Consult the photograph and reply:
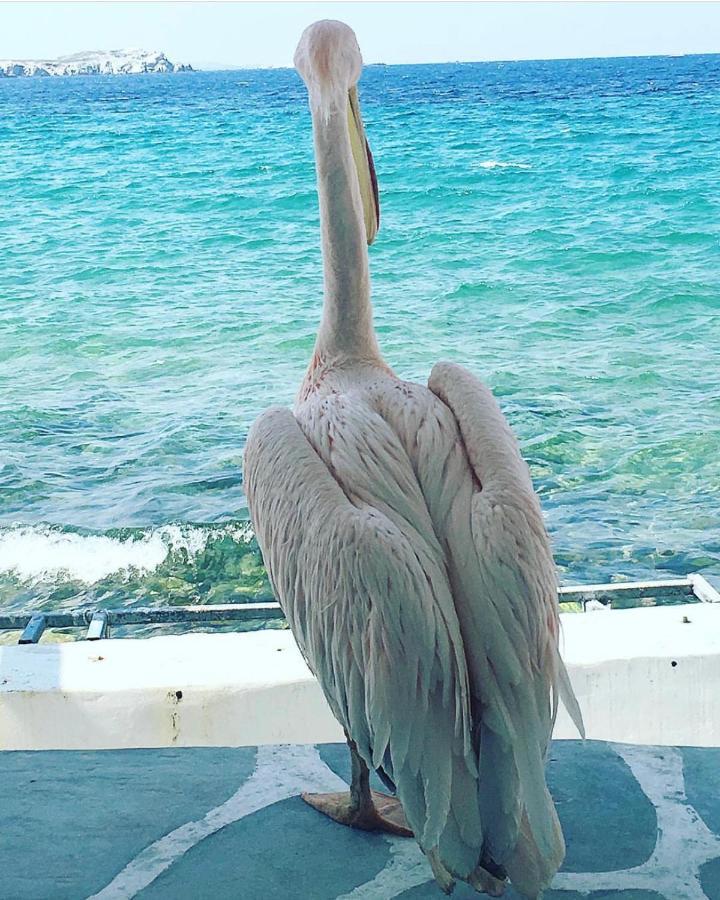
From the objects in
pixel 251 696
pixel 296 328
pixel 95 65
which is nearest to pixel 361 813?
pixel 251 696

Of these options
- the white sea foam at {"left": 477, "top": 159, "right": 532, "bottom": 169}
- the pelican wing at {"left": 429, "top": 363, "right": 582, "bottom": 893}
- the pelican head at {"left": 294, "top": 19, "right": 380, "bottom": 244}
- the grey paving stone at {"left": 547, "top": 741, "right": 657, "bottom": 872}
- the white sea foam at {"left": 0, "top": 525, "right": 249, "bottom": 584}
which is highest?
the pelican head at {"left": 294, "top": 19, "right": 380, "bottom": 244}

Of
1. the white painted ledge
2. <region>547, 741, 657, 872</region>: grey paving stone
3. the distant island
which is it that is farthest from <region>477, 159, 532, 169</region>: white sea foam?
the distant island

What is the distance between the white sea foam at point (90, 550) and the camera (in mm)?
5426

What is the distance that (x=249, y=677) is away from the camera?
9.25ft

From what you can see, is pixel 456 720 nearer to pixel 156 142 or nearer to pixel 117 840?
pixel 117 840

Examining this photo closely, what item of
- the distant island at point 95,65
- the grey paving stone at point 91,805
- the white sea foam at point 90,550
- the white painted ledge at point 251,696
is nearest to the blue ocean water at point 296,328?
the white sea foam at point 90,550

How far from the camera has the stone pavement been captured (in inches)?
90.7

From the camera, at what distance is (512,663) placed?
6.72ft

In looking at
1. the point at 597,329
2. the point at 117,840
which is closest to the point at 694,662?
the point at 117,840

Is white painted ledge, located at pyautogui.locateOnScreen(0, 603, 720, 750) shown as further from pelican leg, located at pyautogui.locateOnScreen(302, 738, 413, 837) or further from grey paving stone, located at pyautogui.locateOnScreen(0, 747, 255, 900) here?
pelican leg, located at pyautogui.locateOnScreen(302, 738, 413, 837)

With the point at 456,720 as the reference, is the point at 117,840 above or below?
below

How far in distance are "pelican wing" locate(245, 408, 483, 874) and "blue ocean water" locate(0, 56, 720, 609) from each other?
3106 mm

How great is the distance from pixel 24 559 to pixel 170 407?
2461 millimetres

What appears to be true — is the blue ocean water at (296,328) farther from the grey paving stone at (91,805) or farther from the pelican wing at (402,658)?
the pelican wing at (402,658)
